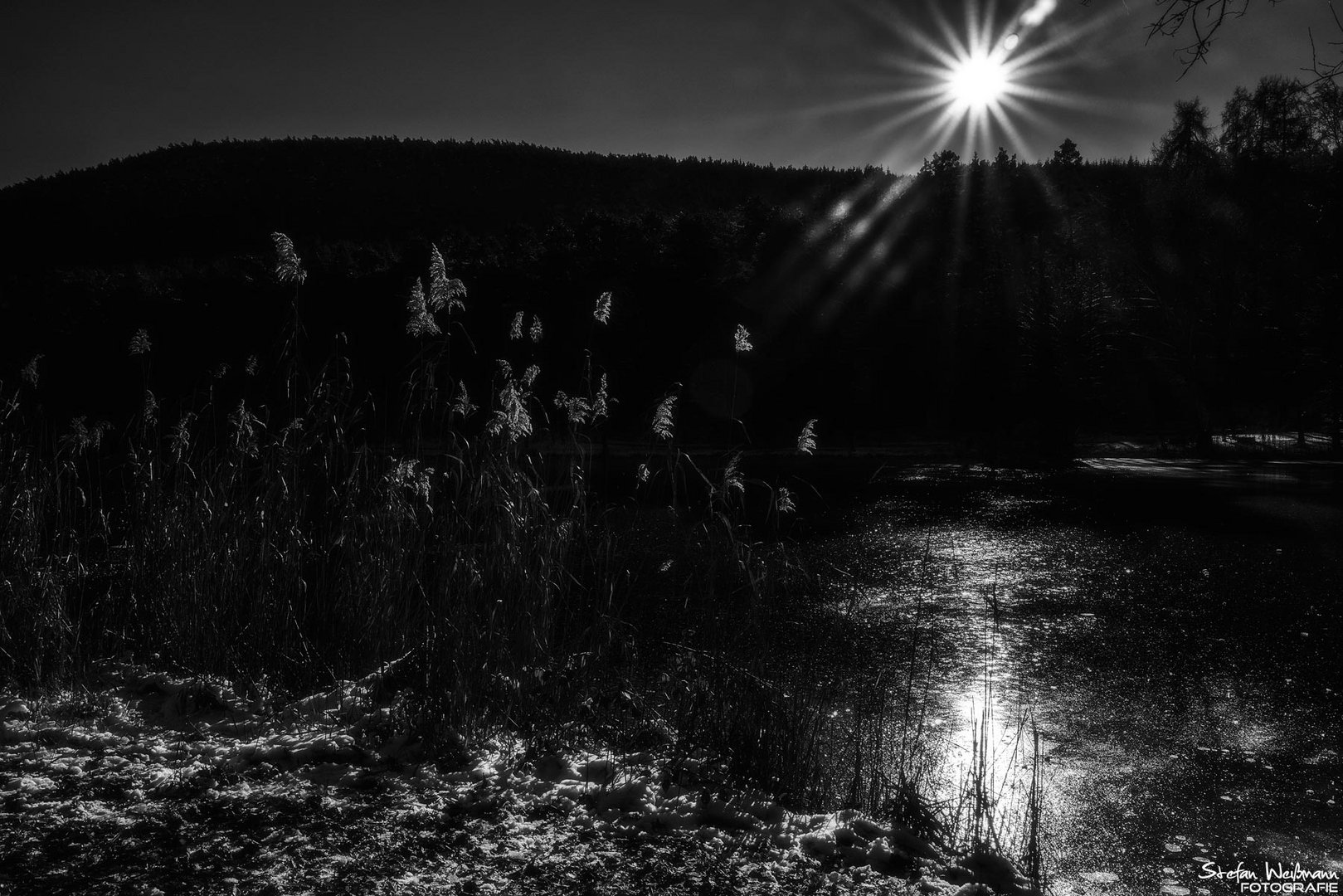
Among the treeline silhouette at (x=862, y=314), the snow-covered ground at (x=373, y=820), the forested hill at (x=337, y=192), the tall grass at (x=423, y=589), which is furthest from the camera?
the forested hill at (x=337, y=192)

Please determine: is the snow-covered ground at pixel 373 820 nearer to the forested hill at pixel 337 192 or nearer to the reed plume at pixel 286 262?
the reed plume at pixel 286 262

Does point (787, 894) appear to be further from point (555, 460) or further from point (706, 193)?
point (706, 193)

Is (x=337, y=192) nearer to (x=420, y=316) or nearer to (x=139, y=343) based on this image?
(x=139, y=343)

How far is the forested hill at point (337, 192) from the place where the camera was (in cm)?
6350

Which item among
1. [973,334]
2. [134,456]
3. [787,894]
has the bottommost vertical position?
[787,894]

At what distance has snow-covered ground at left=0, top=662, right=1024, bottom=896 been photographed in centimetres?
224

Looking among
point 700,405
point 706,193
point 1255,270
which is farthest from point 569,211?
point 1255,270

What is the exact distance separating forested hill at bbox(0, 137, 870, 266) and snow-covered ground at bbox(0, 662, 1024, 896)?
59.5m

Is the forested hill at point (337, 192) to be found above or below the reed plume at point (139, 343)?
above

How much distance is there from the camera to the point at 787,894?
7.45 feet

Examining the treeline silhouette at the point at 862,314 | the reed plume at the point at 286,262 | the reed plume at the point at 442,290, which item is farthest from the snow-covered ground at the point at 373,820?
the treeline silhouette at the point at 862,314

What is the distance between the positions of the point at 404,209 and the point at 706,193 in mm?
29467

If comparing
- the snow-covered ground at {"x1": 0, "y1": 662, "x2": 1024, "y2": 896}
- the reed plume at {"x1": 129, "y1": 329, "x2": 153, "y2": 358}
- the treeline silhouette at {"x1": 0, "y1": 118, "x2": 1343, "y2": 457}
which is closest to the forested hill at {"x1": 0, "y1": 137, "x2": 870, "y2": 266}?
the treeline silhouette at {"x1": 0, "y1": 118, "x2": 1343, "y2": 457}

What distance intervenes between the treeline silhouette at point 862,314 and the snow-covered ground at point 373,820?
21.6 meters
